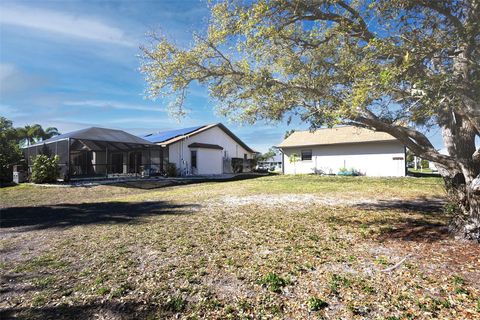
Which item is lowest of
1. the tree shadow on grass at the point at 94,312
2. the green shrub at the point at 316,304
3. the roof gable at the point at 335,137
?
the tree shadow on grass at the point at 94,312

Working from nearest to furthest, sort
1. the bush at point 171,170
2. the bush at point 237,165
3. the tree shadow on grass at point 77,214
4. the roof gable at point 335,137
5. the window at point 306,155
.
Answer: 1. the tree shadow on grass at point 77,214
2. the roof gable at point 335,137
3. the bush at point 171,170
4. the window at point 306,155
5. the bush at point 237,165

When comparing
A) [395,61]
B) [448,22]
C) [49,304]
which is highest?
[448,22]

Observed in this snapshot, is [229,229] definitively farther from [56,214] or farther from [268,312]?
[56,214]

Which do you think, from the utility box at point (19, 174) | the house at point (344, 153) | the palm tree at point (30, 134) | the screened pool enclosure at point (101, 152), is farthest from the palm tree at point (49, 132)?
the house at point (344, 153)

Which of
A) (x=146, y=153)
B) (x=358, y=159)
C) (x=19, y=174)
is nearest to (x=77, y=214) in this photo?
(x=19, y=174)

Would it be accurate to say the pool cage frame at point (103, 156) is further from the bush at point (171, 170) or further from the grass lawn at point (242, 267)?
the grass lawn at point (242, 267)

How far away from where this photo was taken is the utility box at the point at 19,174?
1898 centimetres

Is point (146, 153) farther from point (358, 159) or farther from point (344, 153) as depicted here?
point (358, 159)

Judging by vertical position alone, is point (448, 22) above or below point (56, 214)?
above

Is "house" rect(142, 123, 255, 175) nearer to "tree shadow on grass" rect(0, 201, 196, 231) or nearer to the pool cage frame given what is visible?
the pool cage frame

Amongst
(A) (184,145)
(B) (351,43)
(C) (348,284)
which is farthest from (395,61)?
(A) (184,145)

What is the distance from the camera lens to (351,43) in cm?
607

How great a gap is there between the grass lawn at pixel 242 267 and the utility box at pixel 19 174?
1414 cm

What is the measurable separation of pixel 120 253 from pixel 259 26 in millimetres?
4905
